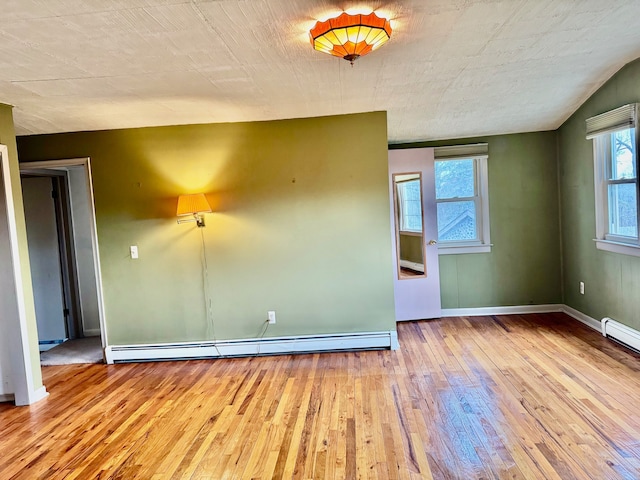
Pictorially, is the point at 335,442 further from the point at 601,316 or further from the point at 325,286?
the point at 601,316

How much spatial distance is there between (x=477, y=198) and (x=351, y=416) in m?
3.24

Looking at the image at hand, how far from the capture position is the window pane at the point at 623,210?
3693mm

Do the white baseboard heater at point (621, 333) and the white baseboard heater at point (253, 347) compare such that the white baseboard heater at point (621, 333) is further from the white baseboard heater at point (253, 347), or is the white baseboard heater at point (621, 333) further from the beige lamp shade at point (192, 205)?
the beige lamp shade at point (192, 205)

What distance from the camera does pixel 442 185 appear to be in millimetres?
5062

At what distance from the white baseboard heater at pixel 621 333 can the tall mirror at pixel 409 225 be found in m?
1.78

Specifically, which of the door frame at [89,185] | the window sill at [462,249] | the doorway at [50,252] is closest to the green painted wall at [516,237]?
the window sill at [462,249]

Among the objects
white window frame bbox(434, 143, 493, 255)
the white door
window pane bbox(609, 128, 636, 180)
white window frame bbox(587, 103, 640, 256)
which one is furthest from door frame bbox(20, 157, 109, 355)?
window pane bbox(609, 128, 636, 180)

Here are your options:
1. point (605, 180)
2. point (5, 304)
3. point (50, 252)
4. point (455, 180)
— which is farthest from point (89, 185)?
point (605, 180)

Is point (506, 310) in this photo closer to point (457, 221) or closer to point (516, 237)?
point (516, 237)

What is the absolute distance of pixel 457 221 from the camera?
200 inches

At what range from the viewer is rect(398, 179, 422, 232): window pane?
4836 millimetres

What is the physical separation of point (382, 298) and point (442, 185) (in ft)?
5.96

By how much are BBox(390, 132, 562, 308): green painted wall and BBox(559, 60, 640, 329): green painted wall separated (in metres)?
0.14

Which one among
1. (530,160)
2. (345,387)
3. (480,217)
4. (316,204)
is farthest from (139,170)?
(530,160)
